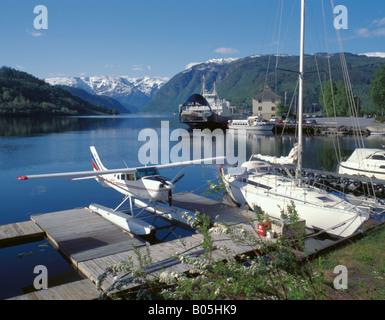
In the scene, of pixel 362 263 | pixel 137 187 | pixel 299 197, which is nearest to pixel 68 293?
pixel 137 187

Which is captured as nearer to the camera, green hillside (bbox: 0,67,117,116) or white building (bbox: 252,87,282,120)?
white building (bbox: 252,87,282,120)

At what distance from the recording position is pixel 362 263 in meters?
9.77

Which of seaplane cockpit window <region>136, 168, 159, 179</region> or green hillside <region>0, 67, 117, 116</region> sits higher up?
green hillside <region>0, 67, 117, 116</region>

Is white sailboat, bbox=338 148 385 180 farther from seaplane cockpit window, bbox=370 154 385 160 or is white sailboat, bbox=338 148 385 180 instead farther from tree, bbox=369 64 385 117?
tree, bbox=369 64 385 117

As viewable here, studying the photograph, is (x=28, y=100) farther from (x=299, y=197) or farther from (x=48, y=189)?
(x=299, y=197)

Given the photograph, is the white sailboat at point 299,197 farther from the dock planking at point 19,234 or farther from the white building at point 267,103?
the white building at point 267,103

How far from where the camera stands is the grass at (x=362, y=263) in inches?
303

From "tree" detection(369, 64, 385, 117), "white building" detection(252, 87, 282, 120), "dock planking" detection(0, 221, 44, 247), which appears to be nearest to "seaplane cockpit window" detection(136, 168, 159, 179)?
"dock planking" detection(0, 221, 44, 247)

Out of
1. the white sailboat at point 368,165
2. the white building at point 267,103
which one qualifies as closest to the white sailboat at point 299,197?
the white sailboat at point 368,165

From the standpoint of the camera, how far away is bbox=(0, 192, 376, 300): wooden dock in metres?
8.48

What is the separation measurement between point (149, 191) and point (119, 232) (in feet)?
7.41

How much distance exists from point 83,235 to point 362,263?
1061cm
